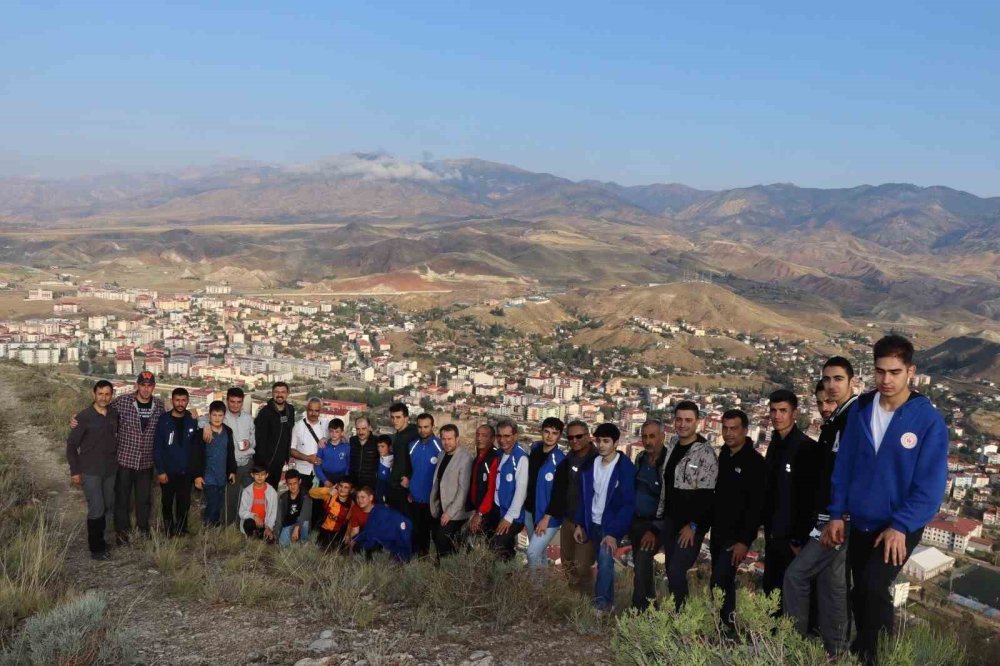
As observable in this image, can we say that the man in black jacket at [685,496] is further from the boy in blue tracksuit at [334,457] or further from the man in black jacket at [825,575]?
the boy in blue tracksuit at [334,457]

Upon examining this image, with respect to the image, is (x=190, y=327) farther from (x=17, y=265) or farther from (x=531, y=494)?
(x=531, y=494)

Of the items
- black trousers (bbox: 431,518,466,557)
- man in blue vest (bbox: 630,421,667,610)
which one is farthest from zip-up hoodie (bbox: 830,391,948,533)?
black trousers (bbox: 431,518,466,557)

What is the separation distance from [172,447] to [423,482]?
6.99ft

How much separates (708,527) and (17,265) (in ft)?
324

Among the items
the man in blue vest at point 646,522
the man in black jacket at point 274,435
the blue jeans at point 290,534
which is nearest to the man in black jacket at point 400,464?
the blue jeans at point 290,534

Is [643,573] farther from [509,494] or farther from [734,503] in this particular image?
[509,494]

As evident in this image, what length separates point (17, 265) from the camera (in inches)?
3344

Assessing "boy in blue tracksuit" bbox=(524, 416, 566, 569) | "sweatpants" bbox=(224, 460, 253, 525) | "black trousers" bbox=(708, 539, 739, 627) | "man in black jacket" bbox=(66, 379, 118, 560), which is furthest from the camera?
"sweatpants" bbox=(224, 460, 253, 525)

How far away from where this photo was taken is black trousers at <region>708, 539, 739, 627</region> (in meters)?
4.52

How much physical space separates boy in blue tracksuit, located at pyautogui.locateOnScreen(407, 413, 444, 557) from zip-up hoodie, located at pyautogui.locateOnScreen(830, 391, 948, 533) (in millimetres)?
3587

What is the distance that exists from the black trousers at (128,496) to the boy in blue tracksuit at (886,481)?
5265mm

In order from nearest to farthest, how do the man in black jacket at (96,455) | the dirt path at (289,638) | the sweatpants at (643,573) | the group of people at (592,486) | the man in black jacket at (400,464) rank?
the group of people at (592,486) < the dirt path at (289,638) < the sweatpants at (643,573) < the man in black jacket at (96,455) < the man in black jacket at (400,464)

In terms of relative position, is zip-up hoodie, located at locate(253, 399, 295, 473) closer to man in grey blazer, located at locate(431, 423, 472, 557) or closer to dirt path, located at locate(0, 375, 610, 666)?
man in grey blazer, located at locate(431, 423, 472, 557)

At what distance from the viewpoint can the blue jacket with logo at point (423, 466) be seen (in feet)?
20.9
